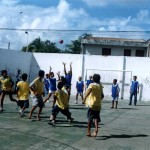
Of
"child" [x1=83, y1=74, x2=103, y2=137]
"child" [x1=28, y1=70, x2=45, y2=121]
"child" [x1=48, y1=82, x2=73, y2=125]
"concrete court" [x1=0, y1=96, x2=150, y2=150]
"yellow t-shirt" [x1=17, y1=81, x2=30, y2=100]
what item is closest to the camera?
"concrete court" [x1=0, y1=96, x2=150, y2=150]

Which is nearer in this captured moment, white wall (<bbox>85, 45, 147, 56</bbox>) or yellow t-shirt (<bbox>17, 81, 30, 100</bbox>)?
yellow t-shirt (<bbox>17, 81, 30, 100</bbox>)

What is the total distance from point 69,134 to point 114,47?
26.8 m

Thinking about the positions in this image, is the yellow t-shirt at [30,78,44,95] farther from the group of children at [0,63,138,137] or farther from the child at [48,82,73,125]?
the child at [48,82,73,125]

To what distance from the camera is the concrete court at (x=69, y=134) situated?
328 inches

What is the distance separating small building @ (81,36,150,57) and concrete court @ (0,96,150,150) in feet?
75.2

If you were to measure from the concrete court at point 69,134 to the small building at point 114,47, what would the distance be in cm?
2292

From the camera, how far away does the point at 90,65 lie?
24.0 metres

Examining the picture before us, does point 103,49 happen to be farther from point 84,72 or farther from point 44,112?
point 44,112

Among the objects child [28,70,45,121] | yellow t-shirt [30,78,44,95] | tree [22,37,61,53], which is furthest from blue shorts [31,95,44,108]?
tree [22,37,61,53]

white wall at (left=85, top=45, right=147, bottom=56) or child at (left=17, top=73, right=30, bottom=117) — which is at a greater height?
white wall at (left=85, top=45, right=147, bottom=56)

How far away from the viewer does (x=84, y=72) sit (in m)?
24.2

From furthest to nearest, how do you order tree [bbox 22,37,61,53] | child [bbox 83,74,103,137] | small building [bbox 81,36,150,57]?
tree [bbox 22,37,61,53]
small building [bbox 81,36,150,57]
child [bbox 83,74,103,137]

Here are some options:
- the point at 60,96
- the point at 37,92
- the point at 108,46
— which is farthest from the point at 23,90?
the point at 108,46

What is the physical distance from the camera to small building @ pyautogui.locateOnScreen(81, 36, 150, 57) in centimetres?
3550
